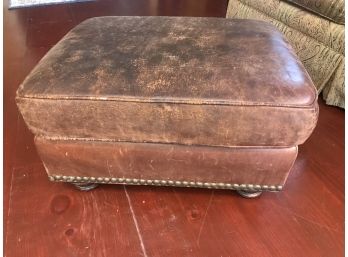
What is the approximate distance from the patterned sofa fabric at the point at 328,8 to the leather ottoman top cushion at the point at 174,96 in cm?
47

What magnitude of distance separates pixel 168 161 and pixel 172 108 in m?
0.17

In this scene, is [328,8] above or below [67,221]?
above

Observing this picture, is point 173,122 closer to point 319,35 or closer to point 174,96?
point 174,96

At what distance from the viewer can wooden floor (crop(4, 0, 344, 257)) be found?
835mm

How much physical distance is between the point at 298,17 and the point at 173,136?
0.89 m

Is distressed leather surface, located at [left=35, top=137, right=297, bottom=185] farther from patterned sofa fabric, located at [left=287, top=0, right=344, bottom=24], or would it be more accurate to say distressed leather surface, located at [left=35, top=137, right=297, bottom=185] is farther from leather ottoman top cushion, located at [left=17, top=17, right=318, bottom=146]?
patterned sofa fabric, located at [left=287, top=0, right=344, bottom=24]

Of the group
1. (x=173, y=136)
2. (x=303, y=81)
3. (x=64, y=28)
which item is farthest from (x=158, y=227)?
(x=64, y=28)

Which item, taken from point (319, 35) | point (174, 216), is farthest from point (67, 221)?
point (319, 35)

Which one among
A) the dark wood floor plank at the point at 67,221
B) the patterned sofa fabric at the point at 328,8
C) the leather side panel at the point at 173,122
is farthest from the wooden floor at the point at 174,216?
the patterned sofa fabric at the point at 328,8

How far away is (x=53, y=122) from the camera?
77 centimetres

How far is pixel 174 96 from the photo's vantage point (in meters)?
0.71

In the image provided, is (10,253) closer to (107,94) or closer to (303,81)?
(107,94)

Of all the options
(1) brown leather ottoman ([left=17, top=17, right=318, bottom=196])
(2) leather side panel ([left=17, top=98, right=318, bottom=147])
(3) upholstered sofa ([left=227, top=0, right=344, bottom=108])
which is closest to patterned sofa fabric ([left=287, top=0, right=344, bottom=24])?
(3) upholstered sofa ([left=227, top=0, right=344, bottom=108])

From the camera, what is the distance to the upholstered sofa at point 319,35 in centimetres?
122
